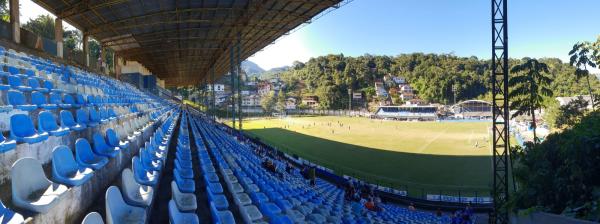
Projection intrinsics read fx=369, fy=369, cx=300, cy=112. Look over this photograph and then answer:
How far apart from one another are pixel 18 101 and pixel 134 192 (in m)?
2.79

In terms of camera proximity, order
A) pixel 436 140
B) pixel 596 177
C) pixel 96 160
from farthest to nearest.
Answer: pixel 436 140, pixel 596 177, pixel 96 160

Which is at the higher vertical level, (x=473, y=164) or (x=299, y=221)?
(x=299, y=221)

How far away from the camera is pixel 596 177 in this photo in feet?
21.2

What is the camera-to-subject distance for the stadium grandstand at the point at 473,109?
83.6m

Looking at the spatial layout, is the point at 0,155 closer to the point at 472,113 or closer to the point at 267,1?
the point at 267,1

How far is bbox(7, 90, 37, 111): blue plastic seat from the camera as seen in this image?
4398 mm

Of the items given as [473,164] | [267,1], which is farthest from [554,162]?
[473,164]

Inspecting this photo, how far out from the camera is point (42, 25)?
39750mm

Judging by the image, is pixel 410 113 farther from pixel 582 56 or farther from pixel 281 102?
pixel 582 56

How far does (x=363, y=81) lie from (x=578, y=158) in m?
104

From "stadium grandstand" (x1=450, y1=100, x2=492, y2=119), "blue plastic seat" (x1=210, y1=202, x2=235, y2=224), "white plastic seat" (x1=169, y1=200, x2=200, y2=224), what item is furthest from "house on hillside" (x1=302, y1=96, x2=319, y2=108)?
"white plastic seat" (x1=169, y1=200, x2=200, y2=224)

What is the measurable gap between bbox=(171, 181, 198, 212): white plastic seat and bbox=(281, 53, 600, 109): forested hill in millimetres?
88040

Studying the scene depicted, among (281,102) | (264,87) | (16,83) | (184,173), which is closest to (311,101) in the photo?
(281,102)

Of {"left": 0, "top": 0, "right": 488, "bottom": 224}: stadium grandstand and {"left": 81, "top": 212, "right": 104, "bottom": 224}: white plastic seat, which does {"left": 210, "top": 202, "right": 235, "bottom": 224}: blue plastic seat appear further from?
{"left": 81, "top": 212, "right": 104, "bottom": 224}: white plastic seat
